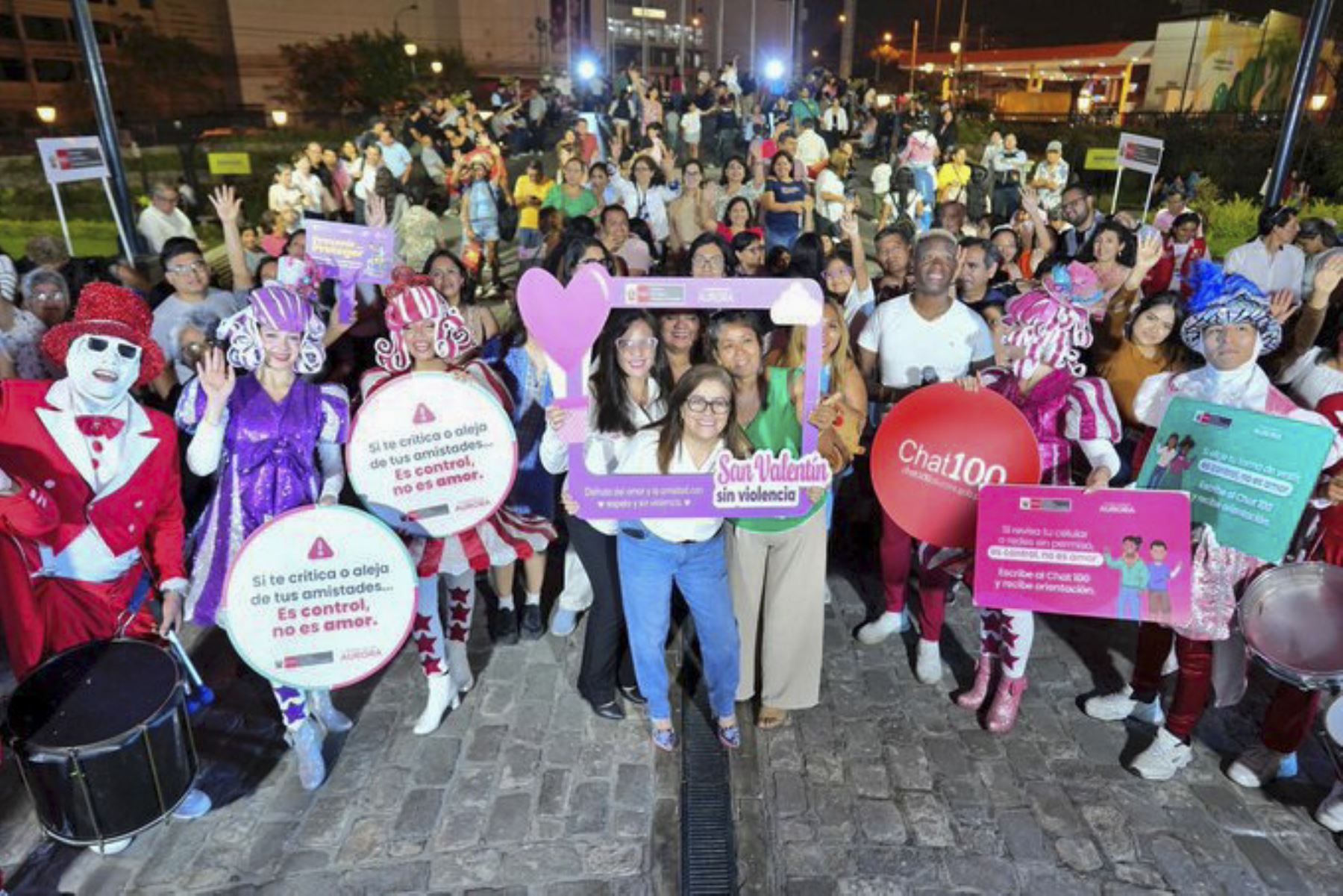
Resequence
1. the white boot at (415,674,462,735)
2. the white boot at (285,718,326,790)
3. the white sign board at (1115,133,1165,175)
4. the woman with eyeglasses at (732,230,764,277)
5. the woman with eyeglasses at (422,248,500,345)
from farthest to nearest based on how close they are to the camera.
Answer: the white sign board at (1115,133,1165,175) → the woman with eyeglasses at (732,230,764,277) → the woman with eyeglasses at (422,248,500,345) → the white boot at (415,674,462,735) → the white boot at (285,718,326,790)

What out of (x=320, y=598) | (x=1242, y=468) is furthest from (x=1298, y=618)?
(x=320, y=598)

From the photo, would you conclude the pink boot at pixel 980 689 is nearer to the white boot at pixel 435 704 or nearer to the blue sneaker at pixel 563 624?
the blue sneaker at pixel 563 624

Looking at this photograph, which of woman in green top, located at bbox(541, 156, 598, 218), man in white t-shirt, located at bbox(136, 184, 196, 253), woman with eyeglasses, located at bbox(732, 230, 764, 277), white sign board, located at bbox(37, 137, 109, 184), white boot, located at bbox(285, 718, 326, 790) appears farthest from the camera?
woman in green top, located at bbox(541, 156, 598, 218)

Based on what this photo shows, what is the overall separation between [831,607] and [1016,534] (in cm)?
197

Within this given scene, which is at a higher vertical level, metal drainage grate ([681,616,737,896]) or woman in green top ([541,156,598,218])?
woman in green top ([541,156,598,218])

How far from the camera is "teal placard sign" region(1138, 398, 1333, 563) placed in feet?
10.1

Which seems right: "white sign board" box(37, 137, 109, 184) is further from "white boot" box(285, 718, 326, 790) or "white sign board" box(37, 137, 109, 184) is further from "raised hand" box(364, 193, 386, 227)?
"white boot" box(285, 718, 326, 790)

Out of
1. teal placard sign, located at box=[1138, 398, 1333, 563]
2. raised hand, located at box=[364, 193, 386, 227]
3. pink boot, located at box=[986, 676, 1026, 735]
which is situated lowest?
pink boot, located at box=[986, 676, 1026, 735]

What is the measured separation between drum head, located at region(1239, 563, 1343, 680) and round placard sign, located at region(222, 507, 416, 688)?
135 inches

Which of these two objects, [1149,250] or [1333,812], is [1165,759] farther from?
[1149,250]

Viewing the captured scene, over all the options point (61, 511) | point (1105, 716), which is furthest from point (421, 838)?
point (1105, 716)

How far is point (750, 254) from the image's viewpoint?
575 centimetres

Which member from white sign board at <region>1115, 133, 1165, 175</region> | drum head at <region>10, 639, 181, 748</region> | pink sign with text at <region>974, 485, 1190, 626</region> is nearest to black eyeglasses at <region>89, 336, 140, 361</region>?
drum head at <region>10, 639, 181, 748</region>

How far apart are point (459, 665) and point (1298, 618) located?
12.3 ft
